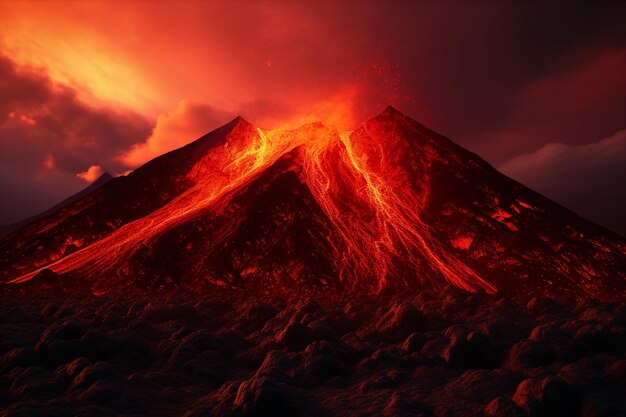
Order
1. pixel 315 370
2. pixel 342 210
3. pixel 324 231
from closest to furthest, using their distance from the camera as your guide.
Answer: pixel 315 370 < pixel 324 231 < pixel 342 210

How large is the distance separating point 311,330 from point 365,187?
156 feet

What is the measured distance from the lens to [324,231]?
4553 cm

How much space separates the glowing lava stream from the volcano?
225 mm

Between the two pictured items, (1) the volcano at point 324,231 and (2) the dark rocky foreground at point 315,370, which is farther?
(1) the volcano at point 324,231

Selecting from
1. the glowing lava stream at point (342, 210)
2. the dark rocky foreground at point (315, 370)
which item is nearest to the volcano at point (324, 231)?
the glowing lava stream at point (342, 210)

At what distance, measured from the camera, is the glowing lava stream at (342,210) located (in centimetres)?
4047

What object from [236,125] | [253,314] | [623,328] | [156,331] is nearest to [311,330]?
[253,314]

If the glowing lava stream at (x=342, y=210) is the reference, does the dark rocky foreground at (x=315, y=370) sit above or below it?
below

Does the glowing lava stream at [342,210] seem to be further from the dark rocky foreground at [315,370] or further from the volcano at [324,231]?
the dark rocky foreground at [315,370]

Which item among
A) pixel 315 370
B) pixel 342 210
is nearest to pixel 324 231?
pixel 342 210

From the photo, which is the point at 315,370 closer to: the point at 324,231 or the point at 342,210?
the point at 324,231

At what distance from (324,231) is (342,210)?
689 cm

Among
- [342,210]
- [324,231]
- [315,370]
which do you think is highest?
[342,210]

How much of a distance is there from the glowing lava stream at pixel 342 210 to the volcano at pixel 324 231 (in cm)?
22
